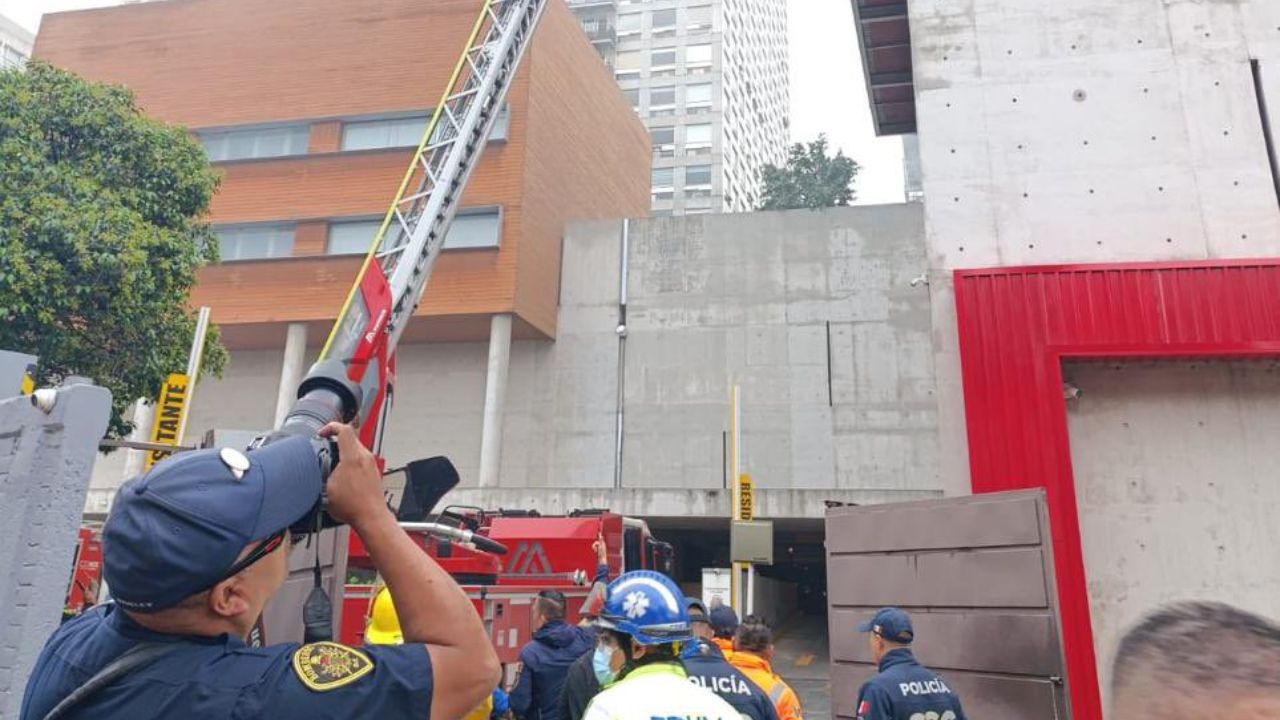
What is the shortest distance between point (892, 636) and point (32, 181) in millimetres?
15096

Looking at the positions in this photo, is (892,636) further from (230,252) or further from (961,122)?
(230,252)

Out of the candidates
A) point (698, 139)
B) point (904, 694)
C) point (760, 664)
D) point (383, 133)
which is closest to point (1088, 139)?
point (904, 694)

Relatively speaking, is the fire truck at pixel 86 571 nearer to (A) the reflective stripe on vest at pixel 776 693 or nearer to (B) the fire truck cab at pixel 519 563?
(B) the fire truck cab at pixel 519 563

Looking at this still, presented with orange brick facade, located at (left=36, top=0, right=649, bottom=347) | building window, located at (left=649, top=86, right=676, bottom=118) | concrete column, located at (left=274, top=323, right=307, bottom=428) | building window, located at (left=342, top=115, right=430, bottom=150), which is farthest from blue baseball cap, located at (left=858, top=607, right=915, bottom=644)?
building window, located at (left=649, top=86, right=676, bottom=118)

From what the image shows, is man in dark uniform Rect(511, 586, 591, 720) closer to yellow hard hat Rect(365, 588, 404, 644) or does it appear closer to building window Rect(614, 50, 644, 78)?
yellow hard hat Rect(365, 588, 404, 644)

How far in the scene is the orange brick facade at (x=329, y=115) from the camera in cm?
2620

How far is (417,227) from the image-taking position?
11.8 m

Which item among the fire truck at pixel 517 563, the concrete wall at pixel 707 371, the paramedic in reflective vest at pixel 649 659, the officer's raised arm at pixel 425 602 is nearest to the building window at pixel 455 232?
the concrete wall at pixel 707 371

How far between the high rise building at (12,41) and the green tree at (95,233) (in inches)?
2282

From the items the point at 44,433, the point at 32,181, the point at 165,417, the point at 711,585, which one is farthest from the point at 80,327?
the point at 44,433

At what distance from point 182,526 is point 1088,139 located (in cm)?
1123

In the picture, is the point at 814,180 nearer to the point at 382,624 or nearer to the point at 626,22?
the point at 626,22

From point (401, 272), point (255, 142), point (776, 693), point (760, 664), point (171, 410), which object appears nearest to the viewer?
point (776, 693)

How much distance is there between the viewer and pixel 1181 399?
8945 millimetres
